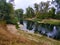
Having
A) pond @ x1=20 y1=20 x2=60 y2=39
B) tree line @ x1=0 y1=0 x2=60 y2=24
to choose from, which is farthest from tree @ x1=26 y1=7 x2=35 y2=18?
pond @ x1=20 y1=20 x2=60 y2=39

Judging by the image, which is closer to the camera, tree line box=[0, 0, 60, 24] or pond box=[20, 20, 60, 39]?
pond box=[20, 20, 60, 39]

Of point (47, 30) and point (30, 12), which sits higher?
point (47, 30)

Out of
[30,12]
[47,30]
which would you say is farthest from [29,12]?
[47,30]

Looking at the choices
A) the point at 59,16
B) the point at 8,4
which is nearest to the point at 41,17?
the point at 59,16

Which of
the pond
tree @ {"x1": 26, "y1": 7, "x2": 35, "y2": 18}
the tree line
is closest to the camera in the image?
the pond

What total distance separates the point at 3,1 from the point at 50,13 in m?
44.7

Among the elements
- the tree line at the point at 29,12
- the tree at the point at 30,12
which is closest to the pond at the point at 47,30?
the tree line at the point at 29,12

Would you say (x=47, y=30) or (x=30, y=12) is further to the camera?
(x=30, y=12)

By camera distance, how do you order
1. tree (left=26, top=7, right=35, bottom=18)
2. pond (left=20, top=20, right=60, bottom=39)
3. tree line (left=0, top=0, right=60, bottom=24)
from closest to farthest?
pond (left=20, top=20, right=60, bottom=39)
tree line (left=0, top=0, right=60, bottom=24)
tree (left=26, top=7, right=35, bottom=18)

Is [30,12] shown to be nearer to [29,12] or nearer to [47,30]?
[29,12]

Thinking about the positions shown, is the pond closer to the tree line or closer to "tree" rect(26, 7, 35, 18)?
the tree line

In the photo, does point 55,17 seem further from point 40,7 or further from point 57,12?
point 40,7

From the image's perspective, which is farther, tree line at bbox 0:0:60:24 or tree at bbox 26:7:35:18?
tree at bbox 26:7:35:18

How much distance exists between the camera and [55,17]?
316 ft
